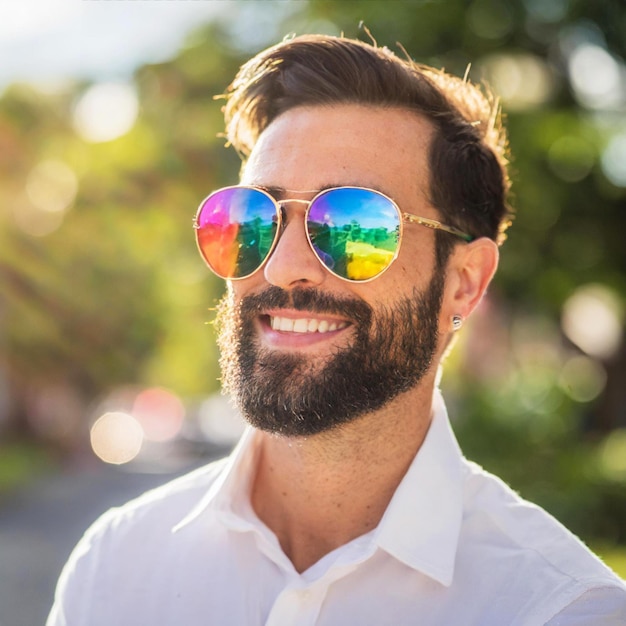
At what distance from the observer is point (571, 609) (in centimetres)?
212

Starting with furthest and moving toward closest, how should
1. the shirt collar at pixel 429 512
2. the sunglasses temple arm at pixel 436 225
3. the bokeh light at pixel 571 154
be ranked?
1. the bokeh light at pixel 571 154
2. the sunglasses temple arm at pixel 436 225
3. the shirt collar at pixel 429 512

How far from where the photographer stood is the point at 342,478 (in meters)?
2.63

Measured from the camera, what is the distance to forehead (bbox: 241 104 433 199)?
2.72 m

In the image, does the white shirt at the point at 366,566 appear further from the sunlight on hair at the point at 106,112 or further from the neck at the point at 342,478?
the sunlight on hair at the point at 106,112

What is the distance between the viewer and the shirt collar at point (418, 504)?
91.4 inches

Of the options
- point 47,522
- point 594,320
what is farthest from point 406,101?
point 47,522

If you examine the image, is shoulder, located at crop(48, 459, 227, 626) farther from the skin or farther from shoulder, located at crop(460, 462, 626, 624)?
shoulder, located at crop(460, 462, 626, 624)

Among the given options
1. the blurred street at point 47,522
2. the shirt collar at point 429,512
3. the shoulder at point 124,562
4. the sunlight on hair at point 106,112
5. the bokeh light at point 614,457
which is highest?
the sunlight on hair at point 106,112

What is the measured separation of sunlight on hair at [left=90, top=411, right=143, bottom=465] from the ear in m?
29.0

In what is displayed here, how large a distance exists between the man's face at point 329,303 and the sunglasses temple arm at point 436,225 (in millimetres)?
26

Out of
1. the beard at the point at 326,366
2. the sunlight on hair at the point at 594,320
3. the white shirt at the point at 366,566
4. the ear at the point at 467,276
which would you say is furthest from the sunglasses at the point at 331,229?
the sunlight on hair at the point at 594,320

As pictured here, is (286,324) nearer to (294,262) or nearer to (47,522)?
(294,262)

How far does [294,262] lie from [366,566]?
926 mm

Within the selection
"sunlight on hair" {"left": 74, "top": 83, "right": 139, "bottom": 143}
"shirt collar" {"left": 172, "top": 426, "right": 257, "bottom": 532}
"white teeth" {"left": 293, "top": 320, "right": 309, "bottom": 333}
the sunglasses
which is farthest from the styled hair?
"sunlight on hair" {"left": 74, "top": 83, "right": 139, "bottom": 143}
